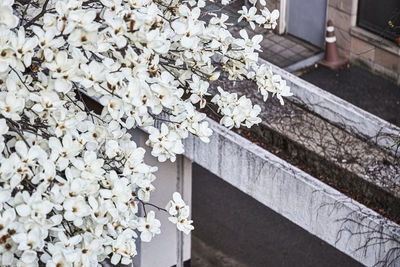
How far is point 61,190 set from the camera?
15.4 ft

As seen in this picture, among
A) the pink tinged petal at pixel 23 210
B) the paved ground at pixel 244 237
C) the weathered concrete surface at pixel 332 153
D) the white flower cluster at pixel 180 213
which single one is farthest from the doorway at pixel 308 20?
the pink tinged petal at pixel 23 210

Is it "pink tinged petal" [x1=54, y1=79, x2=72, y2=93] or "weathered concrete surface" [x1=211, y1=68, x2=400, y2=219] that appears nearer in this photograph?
"pink tinged petal" [x1=54, y1=79, x2=72, y2=93]

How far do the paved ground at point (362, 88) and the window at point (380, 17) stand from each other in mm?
763

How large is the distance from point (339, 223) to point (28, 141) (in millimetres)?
3172

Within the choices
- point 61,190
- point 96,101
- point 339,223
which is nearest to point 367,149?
point 339,223


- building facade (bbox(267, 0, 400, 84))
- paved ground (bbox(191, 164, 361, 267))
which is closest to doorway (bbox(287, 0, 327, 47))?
building facade (bbox(267, 0, 400, 84))

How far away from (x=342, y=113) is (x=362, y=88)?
15.6 ft

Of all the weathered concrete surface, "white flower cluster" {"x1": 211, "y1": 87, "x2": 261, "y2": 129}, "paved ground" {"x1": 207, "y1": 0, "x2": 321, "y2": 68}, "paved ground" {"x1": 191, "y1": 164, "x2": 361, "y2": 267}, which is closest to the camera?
"white flower cluster" {"x1": 211, "y1": 87, "x2": 261, "y2": 129}

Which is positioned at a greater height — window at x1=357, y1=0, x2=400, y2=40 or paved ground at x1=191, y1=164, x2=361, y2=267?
window at x1=357, y1=0, x2=400, y2=40

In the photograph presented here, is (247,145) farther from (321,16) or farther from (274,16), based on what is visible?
(321,16)

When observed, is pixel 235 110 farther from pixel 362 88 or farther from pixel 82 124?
pixel 362 88

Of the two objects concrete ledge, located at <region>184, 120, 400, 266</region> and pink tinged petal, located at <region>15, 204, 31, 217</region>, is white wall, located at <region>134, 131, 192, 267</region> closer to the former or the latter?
concrete ledge, located at <region>184, 120, 400, 266</region>

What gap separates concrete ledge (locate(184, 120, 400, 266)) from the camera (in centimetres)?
678

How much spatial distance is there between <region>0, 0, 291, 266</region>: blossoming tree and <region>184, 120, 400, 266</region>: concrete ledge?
191cm
